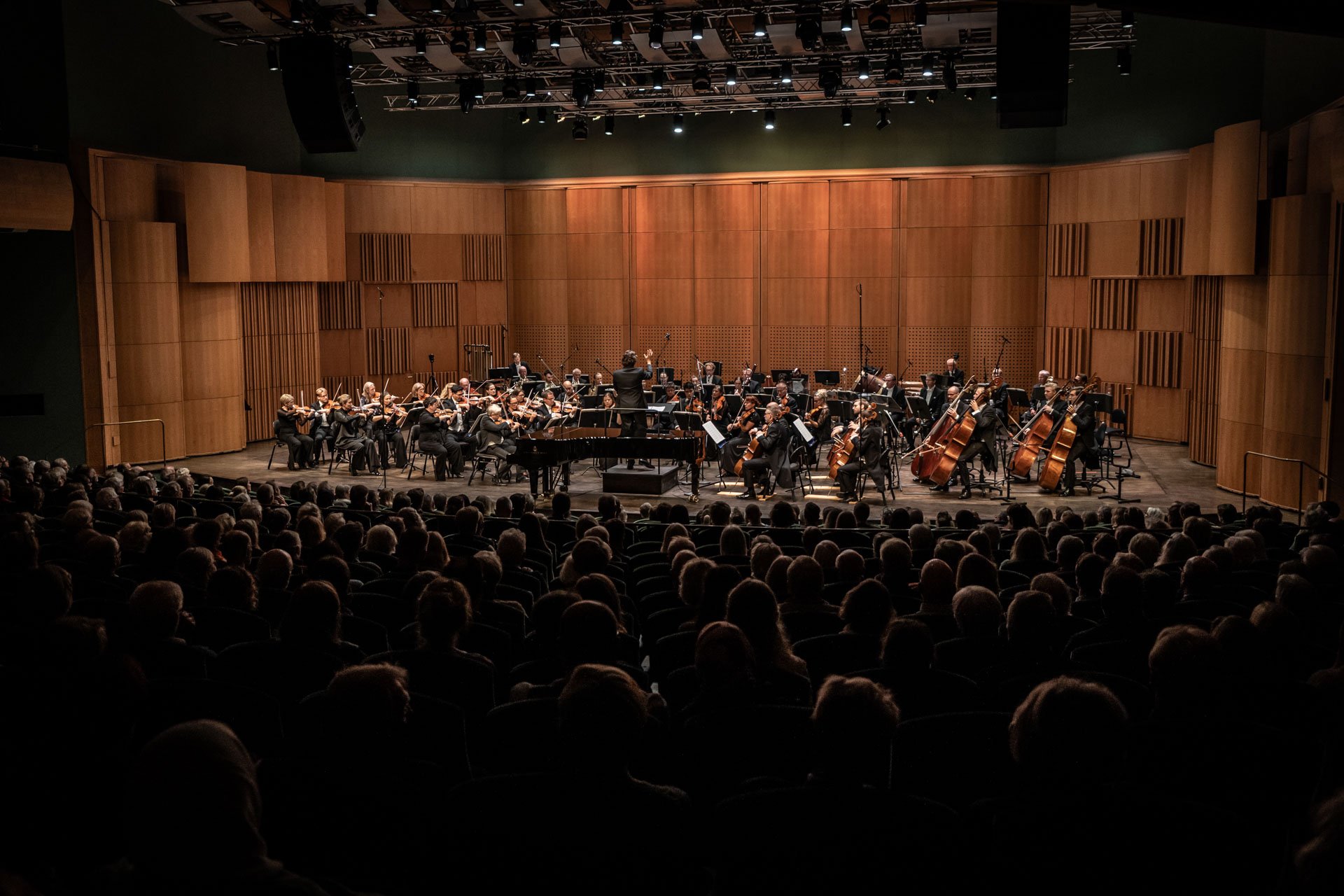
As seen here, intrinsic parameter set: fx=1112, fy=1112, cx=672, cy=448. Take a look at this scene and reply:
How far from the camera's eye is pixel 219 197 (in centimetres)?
1931

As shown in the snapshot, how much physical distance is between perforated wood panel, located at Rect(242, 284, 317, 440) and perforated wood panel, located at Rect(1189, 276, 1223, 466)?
1654 centimetres

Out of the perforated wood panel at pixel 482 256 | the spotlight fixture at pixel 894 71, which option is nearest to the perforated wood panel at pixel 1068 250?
the spotlight fixture at pixel 894 71

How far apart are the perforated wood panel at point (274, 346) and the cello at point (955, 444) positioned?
12988 millimetres

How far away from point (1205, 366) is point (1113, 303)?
2.37 meters

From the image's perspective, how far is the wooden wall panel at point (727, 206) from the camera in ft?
77.7

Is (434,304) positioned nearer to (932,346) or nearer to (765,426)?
(932,346)

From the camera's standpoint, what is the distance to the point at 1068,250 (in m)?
21.7

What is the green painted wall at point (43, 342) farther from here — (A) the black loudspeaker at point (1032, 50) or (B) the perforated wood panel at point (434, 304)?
(A) the black loudspeaker at point (1032, 50)

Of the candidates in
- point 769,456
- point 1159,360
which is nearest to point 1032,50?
point 769,456

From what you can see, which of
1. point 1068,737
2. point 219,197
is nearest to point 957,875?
point 1068,737

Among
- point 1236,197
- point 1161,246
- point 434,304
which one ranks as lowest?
point 434,304

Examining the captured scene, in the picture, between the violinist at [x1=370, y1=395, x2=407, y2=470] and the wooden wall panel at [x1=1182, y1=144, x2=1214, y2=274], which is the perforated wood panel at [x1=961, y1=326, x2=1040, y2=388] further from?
the violinist at [x1=370, y1=395, x2=407, y2=470]

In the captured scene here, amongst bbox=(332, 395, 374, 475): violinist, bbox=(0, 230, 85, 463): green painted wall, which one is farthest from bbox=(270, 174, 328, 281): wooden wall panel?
bbox=(332, 395, 374, 475): violinist

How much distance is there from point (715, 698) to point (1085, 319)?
64.5ft
